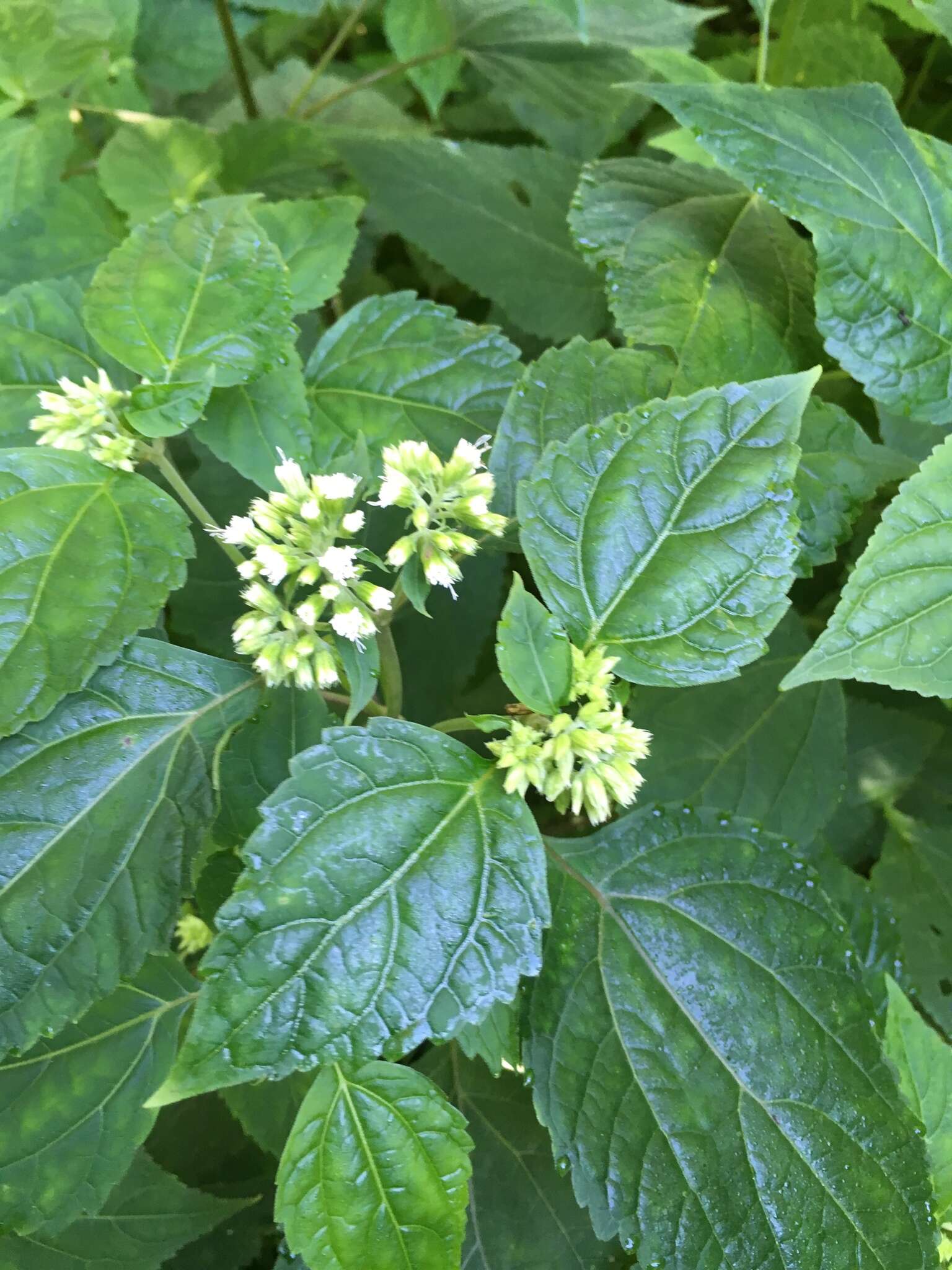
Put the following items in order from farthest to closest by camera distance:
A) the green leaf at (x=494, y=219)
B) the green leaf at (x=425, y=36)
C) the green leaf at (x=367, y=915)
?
the green leaf at (x=425, y=36), the green leaf at (x=494, y=219), the green leaf at (x=367, y=915)

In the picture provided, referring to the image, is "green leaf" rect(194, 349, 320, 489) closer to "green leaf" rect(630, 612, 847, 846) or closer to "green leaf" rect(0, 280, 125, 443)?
"green leaf" rect(0, 280, 125, 443)

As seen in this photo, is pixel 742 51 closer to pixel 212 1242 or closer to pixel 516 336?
pixel 516 336

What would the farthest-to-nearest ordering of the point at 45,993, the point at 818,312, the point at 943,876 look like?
the point at 943,876 < the point at 818,312 < the point at 45,993

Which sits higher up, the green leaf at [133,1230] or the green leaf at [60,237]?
the green leaf at [60,237]

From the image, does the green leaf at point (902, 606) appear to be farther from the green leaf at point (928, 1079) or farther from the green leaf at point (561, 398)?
the green leaf at point (928, 1079)

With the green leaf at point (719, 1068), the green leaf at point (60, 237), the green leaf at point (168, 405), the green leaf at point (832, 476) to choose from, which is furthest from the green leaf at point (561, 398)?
the green leaf at point (60, 237)

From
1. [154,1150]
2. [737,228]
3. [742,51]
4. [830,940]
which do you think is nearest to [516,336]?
[737,228]

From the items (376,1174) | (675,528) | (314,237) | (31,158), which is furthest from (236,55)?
(376,1174)
